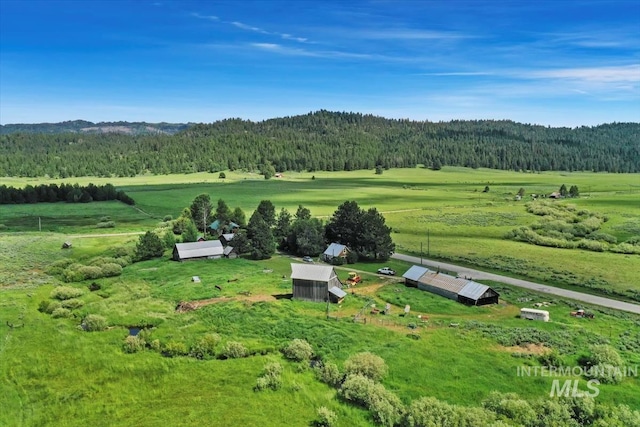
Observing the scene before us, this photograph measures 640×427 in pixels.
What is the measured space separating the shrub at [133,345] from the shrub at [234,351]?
25.2 ft

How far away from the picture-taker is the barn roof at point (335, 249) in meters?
70.8

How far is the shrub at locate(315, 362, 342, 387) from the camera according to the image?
33156mm

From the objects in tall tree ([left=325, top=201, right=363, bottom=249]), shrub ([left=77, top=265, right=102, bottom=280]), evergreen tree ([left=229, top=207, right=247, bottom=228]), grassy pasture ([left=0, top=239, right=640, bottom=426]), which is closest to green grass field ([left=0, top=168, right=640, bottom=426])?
grassy pasture ([left=0, top=239, right=640, bottom=426])

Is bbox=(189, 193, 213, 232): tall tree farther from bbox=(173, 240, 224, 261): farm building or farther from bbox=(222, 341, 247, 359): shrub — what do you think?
bbox=(222, 341, 247, 359): shrub

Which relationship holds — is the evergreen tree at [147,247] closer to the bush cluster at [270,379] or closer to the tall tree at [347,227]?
the tall tree at [347,227]

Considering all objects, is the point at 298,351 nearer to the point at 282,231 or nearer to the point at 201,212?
the point at 282,231

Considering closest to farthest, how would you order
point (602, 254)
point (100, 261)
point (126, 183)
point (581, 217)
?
point (100, 261) → point (602, 254) → point (581, 217) → point (126, 183)

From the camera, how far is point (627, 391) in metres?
31.1

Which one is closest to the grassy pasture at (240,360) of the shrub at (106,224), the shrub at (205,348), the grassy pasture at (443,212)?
the shrub at (205,348)

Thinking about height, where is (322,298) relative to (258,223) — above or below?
below

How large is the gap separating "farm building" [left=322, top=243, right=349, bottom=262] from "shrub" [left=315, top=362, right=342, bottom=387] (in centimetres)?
3605

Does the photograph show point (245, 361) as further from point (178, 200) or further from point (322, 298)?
point (178, 200)

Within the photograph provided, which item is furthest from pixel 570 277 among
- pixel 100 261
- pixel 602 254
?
pixel 100 261

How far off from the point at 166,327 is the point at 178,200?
333ft
